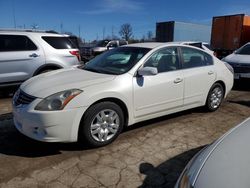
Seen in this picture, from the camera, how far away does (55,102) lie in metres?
3.40

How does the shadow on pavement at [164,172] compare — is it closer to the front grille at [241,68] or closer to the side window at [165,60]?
the side window at [165,60]

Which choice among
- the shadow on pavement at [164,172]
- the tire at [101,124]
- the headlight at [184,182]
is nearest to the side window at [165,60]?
the tire at [101,124]

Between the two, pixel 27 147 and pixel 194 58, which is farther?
pixel 194 58

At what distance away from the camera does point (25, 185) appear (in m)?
2.91

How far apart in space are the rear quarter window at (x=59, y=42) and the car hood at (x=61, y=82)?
3.05 m

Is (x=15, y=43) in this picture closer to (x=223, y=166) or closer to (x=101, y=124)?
(x=101, y=124)

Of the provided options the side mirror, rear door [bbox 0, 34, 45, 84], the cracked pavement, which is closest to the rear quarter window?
rear door [bbox 0, 34, 45, 84]

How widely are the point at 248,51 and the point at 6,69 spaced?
312 inches

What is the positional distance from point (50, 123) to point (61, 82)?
691 mm

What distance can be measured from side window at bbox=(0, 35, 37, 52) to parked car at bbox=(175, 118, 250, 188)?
578 centimetres

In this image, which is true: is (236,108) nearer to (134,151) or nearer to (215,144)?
(134,151)

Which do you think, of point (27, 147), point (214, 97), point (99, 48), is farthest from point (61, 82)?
point (99, 48)

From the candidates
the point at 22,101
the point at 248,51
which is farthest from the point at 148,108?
the point at 248,51

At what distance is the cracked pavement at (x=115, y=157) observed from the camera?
119 inches
